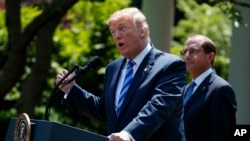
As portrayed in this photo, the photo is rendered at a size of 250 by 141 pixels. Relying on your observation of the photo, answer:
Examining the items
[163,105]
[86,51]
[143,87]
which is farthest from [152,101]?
[86,51]

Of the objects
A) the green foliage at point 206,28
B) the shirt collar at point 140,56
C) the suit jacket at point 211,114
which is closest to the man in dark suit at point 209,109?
the suit jacket at point 211,114

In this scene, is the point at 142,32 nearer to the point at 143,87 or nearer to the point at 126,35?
the point at 126,35

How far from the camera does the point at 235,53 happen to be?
34.4ft

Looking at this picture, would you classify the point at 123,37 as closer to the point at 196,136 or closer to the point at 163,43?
the point at 196,136

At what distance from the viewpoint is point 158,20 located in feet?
34.1

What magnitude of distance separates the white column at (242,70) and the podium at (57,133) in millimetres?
4654

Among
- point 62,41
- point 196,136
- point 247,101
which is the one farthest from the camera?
point 62,41

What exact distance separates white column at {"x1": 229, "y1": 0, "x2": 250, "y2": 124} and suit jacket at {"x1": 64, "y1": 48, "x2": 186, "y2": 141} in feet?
12.9

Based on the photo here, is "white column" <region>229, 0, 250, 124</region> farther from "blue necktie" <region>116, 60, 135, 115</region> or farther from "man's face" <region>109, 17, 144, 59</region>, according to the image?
"man's face" <region>109, 17, 144, 59</region>

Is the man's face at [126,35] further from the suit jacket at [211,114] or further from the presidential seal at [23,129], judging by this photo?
the suit jacket at [211,114]

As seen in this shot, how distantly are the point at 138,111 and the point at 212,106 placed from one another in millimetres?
1359

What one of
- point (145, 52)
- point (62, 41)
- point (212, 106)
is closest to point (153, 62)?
point (145, 52)

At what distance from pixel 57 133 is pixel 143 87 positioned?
82 centimetres

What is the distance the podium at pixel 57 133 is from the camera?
571 cm
